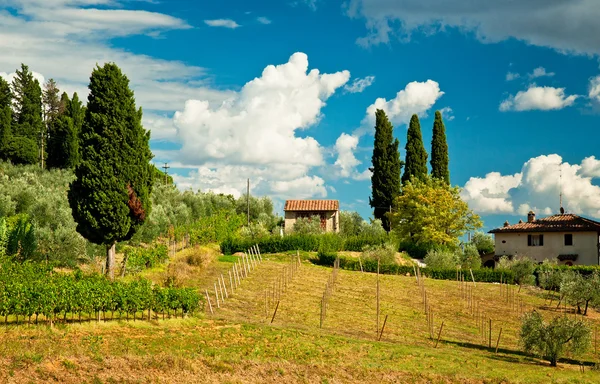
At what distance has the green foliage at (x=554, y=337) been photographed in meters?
30.5

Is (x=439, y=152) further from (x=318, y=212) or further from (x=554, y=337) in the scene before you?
(x=554, y=337)

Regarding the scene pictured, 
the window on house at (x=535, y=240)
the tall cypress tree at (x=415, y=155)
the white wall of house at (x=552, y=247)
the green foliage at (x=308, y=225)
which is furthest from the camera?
the tall cypress tree at (x=415, y=155)

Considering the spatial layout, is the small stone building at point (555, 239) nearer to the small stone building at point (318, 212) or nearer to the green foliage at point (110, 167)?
the small stone building at point (318, 212)

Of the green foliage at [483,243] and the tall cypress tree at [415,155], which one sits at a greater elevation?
the tall cypress tree at [415,155]

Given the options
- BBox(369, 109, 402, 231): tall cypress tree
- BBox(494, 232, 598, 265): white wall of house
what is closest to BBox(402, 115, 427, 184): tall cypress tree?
BBox(369, 109, 402, 231): tall cypress tree

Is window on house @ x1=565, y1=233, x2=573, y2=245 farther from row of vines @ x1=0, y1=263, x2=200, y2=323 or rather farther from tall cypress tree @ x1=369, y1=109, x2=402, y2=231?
row of vines @ x1=0, y1=263, x2=200, y2=323

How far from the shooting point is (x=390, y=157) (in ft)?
267

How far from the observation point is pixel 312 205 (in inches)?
3501

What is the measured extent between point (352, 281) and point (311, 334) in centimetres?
2057

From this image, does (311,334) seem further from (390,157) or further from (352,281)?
(390,157)

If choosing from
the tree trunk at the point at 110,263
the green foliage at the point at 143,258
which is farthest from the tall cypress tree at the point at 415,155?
the tree trunk at the point at 110,263

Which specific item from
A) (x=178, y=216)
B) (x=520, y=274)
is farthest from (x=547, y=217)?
(x=178, y=216)

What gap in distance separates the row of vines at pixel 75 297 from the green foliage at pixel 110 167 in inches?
193

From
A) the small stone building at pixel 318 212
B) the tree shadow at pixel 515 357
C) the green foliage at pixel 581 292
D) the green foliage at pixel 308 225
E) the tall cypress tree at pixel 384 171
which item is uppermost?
the tall cypress tree at pixel 384 171
